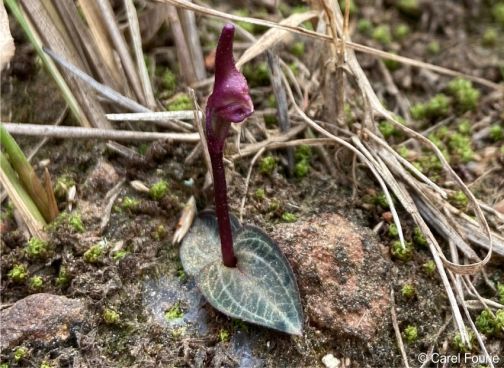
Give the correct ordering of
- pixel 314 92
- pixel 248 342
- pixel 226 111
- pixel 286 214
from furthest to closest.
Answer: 1. pixel 314 92
2. pixel 286 214
3. pixel 248 342
4. pixel 226 111

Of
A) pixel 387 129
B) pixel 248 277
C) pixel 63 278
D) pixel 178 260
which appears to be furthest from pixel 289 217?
pixel 63 278

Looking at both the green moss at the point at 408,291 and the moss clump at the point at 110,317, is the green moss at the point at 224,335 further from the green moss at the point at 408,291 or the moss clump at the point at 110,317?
the green moss at the point at 408,291

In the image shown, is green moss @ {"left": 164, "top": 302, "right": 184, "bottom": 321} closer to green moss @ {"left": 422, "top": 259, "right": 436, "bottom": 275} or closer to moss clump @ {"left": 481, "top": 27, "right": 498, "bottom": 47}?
green moss @ {"left": 422, "top": 259, "right": 436, "bottom": 275}

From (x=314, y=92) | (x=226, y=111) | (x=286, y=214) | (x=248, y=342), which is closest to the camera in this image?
(x=226, y=111)

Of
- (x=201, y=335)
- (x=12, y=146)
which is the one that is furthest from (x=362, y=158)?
(x=12, y=146)

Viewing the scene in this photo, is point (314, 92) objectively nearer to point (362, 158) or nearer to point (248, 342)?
point (362, 158)

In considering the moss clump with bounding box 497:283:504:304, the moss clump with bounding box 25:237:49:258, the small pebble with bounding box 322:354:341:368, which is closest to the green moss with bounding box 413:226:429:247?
the moss clump with bounding box 497:283:504:304
